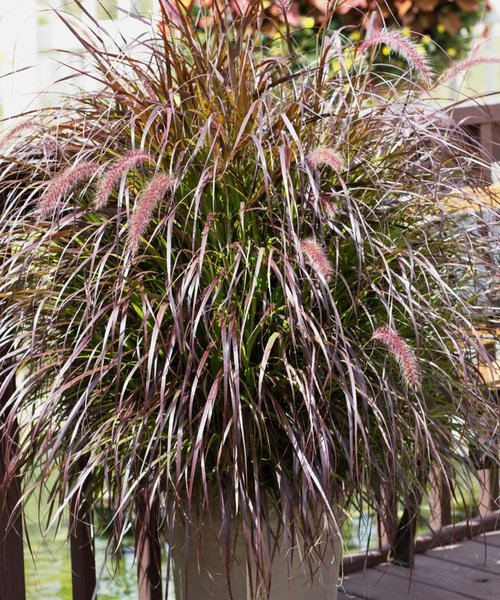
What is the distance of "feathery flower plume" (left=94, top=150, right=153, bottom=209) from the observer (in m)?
1.35

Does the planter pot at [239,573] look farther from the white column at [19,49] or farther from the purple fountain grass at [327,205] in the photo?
the white column at [19,49]

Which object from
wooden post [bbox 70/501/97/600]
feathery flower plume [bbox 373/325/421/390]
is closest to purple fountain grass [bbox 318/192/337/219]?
feathery flower plume [bbox 373/325/421/390]

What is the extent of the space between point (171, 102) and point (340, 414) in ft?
1.82

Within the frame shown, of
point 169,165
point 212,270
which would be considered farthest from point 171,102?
point 212,270

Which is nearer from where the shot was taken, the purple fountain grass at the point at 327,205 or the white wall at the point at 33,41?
the purple fountain grass at the point at 327,205

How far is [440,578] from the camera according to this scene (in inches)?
94.2

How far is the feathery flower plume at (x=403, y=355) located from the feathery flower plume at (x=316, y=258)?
0.12 meters

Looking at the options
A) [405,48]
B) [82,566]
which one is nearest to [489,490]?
[82,566]

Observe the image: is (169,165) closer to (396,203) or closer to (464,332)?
(396,203)

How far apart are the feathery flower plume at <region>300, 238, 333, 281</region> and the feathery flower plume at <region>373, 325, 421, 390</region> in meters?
0.12

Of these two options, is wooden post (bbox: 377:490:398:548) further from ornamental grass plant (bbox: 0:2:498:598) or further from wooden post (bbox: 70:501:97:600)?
wooden post (bbox: 70:501:97:600)

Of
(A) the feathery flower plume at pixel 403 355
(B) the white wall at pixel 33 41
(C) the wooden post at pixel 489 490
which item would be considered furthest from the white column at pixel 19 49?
(A) the feathery flower plume at pixel 403 355

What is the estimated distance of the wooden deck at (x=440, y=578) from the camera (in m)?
2.29

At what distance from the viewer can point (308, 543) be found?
62.2 inches
